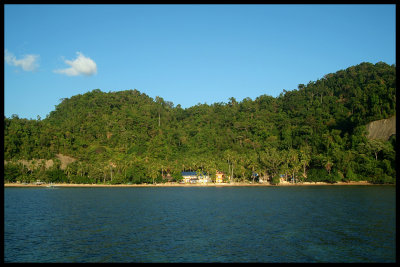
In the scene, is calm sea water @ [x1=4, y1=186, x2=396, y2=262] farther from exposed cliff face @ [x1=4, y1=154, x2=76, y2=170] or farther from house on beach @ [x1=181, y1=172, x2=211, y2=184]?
exposed cliff face @ [x1=4, y1=154, x2=76, y2=170]

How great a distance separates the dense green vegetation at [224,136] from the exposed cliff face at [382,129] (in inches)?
88.4

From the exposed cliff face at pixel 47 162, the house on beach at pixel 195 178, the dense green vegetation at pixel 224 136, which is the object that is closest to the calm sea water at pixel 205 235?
the dense green vegetation at pixel 224 136

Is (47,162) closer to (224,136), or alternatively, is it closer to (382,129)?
(224,136)

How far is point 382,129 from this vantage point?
105 metres

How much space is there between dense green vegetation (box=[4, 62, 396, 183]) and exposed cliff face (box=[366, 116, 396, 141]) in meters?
2.25

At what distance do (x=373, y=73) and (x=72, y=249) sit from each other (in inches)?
6579

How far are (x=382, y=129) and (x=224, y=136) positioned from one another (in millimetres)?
64497

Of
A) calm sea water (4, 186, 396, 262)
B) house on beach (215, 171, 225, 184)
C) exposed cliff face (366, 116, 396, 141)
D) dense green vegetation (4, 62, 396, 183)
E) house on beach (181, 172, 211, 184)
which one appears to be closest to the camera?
calm sea water (4, 186, 396, 262)

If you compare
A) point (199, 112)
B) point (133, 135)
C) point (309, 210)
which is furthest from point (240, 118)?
point (309, 210)

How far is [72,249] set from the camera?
25234 millimetres

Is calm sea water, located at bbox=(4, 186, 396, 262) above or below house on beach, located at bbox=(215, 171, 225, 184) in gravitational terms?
below

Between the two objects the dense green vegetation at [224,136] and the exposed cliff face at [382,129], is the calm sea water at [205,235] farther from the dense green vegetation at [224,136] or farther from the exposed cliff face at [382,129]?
the exposed cliff face at [382,129]

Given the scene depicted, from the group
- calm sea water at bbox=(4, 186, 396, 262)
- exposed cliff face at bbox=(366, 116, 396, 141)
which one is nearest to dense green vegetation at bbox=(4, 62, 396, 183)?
exposed cliff face at bbox=(366, 116, 396, 141)

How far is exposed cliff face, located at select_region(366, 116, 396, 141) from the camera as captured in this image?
102 meters
